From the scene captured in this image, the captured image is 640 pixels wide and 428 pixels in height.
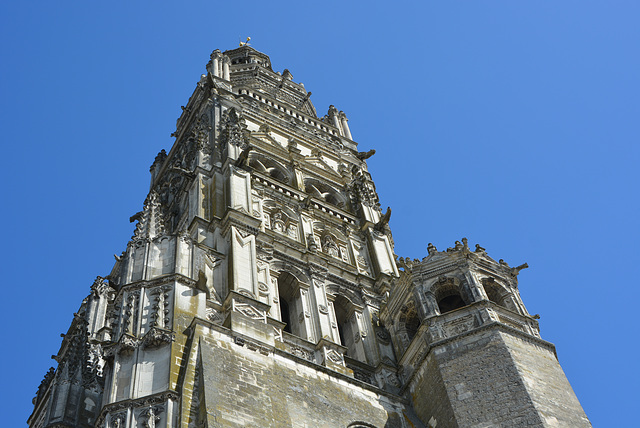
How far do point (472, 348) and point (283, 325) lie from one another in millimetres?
4988

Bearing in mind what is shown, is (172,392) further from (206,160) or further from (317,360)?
(206,160)

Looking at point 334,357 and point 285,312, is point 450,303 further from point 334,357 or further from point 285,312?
point 285,312

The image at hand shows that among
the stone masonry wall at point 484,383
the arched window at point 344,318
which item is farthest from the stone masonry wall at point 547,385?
the arched window at point 344,318

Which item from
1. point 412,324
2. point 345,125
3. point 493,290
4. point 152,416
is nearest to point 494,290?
point 493,290

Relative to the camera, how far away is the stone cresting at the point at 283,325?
1927cm

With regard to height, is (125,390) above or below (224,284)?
below

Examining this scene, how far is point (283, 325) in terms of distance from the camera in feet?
77.5

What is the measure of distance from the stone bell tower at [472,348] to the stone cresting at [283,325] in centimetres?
5

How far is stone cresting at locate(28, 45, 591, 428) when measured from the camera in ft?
63.2

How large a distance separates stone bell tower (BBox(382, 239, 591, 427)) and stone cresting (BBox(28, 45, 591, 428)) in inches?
1.8

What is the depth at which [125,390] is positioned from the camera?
18.5 meters

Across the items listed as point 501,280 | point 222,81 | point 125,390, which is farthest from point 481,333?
point 222,81

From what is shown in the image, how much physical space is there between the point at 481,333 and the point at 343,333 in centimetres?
555

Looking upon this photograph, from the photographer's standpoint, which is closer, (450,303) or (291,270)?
(450,303)
